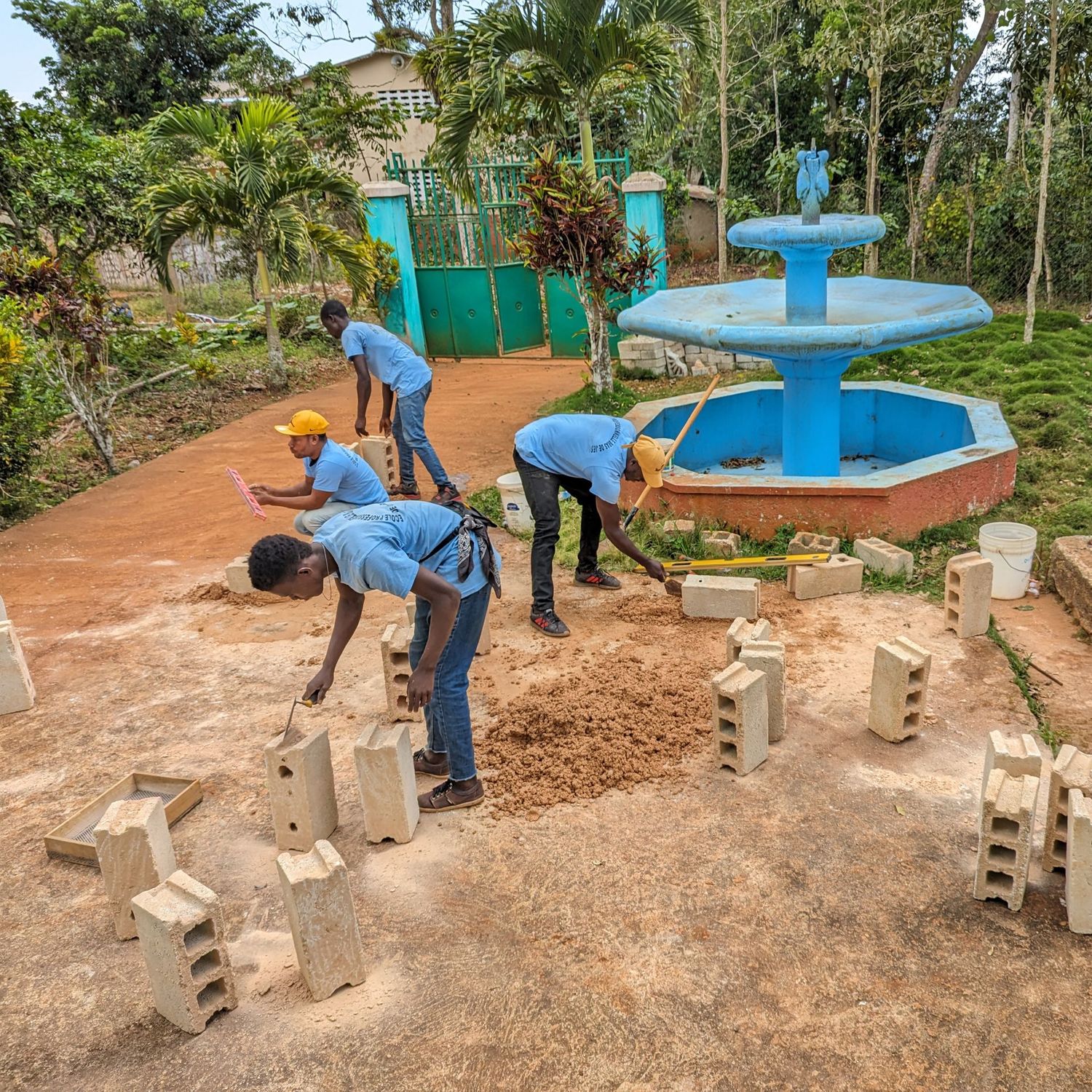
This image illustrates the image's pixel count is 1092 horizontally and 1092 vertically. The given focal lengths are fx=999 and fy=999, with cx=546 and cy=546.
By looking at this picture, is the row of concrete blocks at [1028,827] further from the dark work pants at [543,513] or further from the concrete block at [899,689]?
the dark work pants at [543,513]

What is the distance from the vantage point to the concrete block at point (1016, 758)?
11.5 ft

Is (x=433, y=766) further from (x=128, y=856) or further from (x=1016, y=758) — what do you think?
(x=1016, y=758)

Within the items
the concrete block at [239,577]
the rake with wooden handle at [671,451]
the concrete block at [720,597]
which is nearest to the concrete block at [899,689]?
the concrete block at [720,597]

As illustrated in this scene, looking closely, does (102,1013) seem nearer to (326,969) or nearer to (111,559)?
(326,969)

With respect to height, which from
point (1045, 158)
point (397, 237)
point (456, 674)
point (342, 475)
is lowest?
point (456, 674)

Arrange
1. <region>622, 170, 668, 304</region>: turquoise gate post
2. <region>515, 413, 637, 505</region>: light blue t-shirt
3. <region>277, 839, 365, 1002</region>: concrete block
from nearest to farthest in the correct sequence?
1. <region>277, 839, 365, 1002</region>: concrete block
2. <region>515, 413, 637, 505</region>: light blue t-shirt
3. <region>622, 170, 668, 304</region>: turquoise gate post

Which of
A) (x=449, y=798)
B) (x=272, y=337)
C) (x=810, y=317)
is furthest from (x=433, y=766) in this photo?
(x=272, y=337)

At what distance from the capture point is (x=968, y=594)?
520 centimetres

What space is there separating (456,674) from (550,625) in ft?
5.76

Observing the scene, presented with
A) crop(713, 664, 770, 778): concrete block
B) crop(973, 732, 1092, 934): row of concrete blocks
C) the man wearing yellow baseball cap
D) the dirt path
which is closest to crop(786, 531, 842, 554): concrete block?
the dirt path

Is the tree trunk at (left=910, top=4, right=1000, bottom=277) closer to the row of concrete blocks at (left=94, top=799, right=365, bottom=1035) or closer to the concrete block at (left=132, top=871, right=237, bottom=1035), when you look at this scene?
the row of concrete blocks at (left=94, top=799, right=365, bottom=1035)

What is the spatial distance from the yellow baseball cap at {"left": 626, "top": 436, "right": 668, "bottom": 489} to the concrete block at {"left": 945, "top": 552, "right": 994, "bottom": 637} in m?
1.61

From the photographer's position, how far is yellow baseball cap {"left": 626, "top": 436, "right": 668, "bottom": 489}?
5484 millimetres

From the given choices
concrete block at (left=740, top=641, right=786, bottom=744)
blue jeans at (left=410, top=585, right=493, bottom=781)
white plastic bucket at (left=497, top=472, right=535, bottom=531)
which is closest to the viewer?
blue jeans at (left=410, top=585, right=493, bottom=781)
